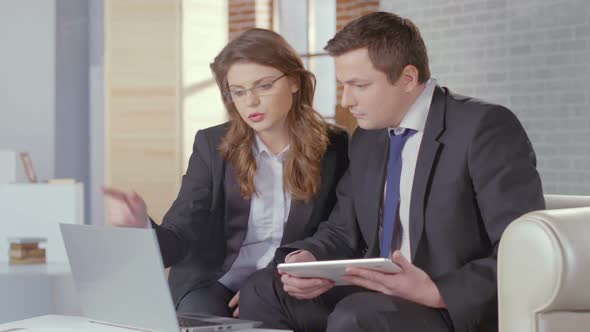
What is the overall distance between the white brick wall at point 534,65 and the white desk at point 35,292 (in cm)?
325

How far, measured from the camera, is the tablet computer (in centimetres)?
186

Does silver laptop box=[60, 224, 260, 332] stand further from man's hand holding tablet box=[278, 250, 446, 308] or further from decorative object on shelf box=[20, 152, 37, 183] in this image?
Result: decorative object on shelf box=[20, 152, 37, 183]

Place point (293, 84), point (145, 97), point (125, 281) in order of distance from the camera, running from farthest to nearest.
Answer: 1. point (145, 97)
2. point (293, 84)
3. point (125, 281)

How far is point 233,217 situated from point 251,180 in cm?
14

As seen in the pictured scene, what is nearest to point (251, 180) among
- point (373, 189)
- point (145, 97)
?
point (373, 189)

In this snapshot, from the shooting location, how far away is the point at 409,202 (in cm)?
230

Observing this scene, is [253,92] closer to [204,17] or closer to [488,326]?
[488,326]

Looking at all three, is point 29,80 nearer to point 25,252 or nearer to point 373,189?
point 25,252

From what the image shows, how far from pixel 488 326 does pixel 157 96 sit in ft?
17.1

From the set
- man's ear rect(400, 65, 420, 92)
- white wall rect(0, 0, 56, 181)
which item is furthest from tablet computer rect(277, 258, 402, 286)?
white wall rect(0, 0, 56, 181)

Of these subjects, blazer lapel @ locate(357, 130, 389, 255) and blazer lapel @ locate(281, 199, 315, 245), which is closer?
blazer lapel @ locate(357, 130, 389, 255)

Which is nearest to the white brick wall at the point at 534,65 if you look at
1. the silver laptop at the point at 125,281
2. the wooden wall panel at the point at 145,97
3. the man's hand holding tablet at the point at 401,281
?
the wooden wall panel at the point at 145,97

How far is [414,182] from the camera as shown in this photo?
2.26 metres

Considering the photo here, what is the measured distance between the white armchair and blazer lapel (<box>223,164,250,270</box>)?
3.79 ft
